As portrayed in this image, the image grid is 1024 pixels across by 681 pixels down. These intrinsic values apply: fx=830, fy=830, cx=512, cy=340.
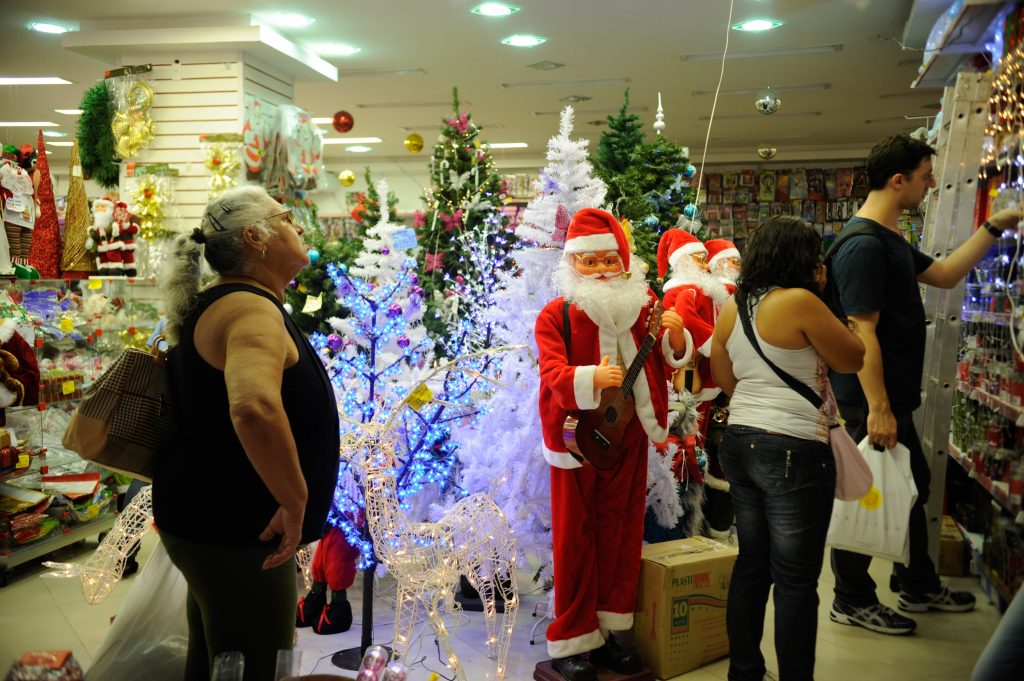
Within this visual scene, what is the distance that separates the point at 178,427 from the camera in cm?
187

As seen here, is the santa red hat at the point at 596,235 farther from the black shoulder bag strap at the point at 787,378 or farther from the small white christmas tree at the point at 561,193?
the black shoulder bag strap at the point at 787,378

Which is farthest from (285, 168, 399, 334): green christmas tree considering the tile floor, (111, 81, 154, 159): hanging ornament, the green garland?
the green garland

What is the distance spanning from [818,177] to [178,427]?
35.9 feet

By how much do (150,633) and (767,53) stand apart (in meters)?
6.64

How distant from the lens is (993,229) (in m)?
2.38

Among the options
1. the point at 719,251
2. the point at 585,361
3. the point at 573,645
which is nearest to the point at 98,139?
the point at 719,251

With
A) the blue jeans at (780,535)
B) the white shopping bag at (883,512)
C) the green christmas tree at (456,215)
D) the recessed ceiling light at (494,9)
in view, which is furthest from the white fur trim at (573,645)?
Answer: the recessed ceiling light at (494,9)

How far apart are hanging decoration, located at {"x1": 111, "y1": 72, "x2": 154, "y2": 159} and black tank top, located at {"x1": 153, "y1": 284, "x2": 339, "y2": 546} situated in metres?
5.03

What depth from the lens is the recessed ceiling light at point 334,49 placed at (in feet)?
23.0

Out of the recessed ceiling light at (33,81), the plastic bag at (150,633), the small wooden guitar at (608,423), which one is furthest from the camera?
the recessed ceiling light at (33,81)

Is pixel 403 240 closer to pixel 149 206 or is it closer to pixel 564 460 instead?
pixel 564 460

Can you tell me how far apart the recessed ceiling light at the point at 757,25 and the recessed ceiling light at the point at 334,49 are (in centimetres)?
320

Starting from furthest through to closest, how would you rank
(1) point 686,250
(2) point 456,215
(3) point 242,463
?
(2) point 456,215 → (1) point 686,250 → (3) point 242,463

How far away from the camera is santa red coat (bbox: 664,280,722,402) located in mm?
3791
